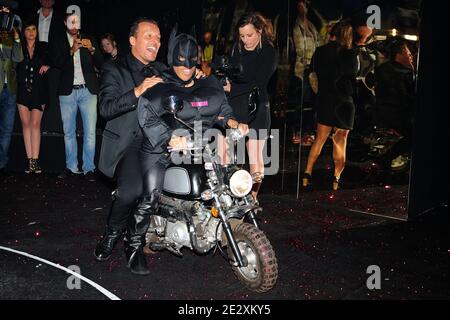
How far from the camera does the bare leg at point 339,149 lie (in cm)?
597

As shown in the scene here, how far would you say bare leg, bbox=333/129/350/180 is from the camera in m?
5.97

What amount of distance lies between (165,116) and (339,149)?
2717 mm

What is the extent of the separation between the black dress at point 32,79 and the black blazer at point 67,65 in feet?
0.58

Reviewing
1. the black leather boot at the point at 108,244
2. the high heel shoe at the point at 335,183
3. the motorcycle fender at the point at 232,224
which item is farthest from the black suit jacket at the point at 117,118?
the high heel shoe at the point at 335,183

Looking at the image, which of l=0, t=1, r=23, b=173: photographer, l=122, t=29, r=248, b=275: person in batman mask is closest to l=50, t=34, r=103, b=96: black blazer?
l=0, t=1, r=23, b=173: photographer

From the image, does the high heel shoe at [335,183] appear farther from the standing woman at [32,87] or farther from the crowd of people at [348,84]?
the standing woman at [32,87]

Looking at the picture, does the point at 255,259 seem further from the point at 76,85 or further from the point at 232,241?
the point at 76,85

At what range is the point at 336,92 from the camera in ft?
19.8

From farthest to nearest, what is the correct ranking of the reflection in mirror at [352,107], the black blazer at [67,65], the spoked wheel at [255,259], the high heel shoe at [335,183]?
1. the black blazer at [67,65]
2. the high heel shoe at [335,183]
3. the reflection in mirror at [352,107]
4. the spoked wheel at [255,259]

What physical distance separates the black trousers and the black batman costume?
0.10 m

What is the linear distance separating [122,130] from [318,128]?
9.05ft

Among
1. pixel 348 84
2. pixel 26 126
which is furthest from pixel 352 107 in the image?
pixel 26 126
